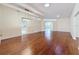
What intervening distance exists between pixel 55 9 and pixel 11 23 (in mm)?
708

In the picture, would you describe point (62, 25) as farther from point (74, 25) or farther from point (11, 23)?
point (11, 23)

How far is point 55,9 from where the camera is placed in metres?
2.23

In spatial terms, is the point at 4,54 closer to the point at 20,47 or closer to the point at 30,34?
the point at 20,47

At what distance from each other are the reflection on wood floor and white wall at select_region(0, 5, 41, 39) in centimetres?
9

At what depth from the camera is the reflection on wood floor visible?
2178mm

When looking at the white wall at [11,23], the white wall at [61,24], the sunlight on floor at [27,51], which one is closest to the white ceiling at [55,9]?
the white wall at [61,24]

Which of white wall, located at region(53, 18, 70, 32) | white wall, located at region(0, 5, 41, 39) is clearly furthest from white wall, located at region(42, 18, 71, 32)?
white wall, located at region(0, 5, 41, 39)

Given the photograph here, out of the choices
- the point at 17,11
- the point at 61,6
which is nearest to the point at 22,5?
the point at 17,11

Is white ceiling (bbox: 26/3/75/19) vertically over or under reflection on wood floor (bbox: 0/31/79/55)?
over

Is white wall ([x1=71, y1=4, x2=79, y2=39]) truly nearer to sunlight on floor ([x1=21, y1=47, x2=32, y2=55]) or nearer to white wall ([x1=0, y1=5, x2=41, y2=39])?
white wall ([x1=0, y1=5, x2=41, y2=39])

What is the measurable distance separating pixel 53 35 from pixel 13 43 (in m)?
0.62

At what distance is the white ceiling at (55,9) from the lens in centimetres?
217

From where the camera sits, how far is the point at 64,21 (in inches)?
88.5

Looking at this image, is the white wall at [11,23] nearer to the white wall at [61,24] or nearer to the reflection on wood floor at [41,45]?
the reflection on wood floor at [41,45]
